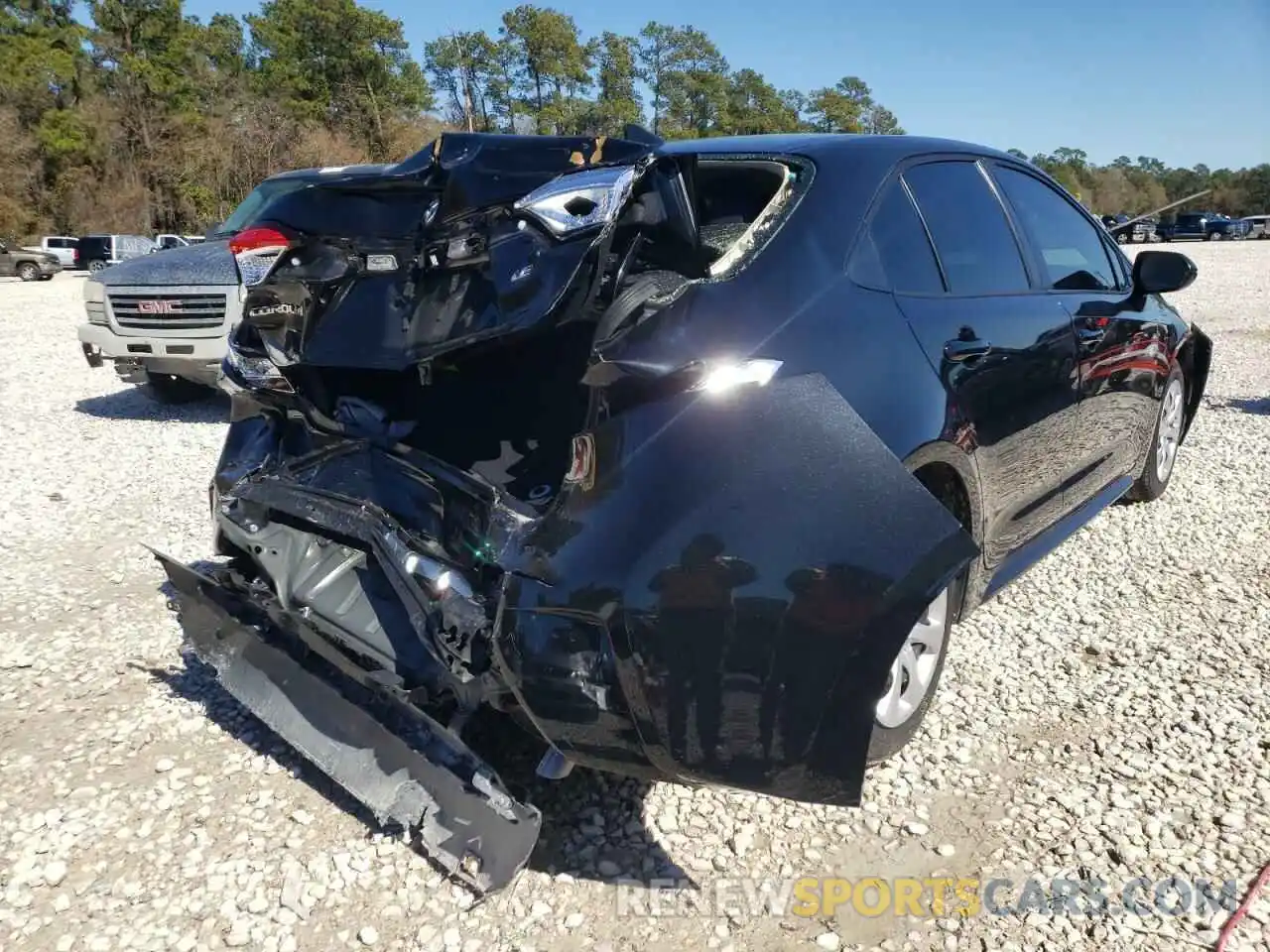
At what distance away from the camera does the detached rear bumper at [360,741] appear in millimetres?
2113

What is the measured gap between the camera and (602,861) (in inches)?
92.4

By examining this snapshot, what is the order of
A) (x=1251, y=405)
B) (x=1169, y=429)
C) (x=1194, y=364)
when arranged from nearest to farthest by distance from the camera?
(x=1169, y=429) < (x=1194, y=364) < (x=1251, y=405)

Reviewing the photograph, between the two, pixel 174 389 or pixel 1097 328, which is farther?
pixel 174 389

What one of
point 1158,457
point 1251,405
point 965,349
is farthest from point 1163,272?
point 1251,405

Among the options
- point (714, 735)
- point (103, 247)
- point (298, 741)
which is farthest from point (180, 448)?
point (103, 247)

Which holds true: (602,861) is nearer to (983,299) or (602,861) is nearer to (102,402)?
(983,299)

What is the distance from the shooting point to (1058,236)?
3.71 m

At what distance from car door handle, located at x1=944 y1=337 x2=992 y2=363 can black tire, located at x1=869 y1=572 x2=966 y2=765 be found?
0.61m

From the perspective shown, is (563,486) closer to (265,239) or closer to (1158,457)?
(265,239)

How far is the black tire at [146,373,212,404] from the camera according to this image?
321 inches

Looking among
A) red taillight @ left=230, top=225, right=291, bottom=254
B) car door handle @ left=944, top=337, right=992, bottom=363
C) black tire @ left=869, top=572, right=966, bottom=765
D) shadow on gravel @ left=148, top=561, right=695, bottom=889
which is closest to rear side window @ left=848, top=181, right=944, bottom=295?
car door handle @ left=944, top=337, right=992, bottom=363

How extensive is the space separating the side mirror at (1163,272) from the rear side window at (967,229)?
111 centimetres

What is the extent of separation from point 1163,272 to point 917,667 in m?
2.46

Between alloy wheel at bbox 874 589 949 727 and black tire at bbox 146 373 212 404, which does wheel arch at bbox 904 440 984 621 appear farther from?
Result: black tire at bbox 146 373 212 404
